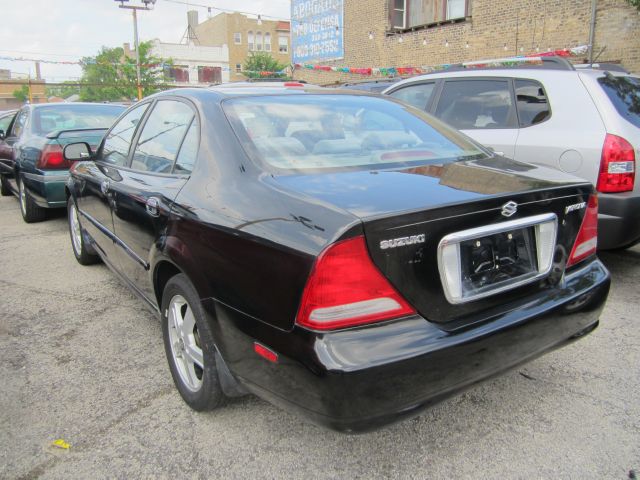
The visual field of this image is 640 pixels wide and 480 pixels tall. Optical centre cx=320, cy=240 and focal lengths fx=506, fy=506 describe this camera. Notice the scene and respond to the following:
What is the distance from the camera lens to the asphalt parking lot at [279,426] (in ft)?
6.89

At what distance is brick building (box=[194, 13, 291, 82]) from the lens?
190 ft

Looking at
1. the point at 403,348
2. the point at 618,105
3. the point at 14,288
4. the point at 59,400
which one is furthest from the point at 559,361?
the point at 14,288

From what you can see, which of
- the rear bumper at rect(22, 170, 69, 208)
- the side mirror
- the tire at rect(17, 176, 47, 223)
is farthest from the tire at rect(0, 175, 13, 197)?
the side mirror

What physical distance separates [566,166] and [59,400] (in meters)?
3.81

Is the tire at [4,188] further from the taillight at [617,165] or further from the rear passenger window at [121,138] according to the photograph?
the taillight at [617,165]

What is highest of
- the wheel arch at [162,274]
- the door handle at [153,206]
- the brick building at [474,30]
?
the brick building at [474,30]

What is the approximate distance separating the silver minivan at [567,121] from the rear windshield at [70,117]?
4.74 meters

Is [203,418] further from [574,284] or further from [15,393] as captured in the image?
[574,284]

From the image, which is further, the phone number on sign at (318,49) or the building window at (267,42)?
the building window at (267,42)

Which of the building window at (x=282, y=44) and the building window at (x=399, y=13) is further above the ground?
the building window at (x=282, y=44)

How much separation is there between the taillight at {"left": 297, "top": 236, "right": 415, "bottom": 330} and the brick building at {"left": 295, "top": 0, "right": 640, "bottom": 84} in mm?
12201

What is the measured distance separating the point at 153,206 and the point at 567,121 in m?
3.27

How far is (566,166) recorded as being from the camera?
3957 millimetres

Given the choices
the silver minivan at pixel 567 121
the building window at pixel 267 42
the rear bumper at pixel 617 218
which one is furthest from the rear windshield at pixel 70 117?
the building window at pixel 267 42
